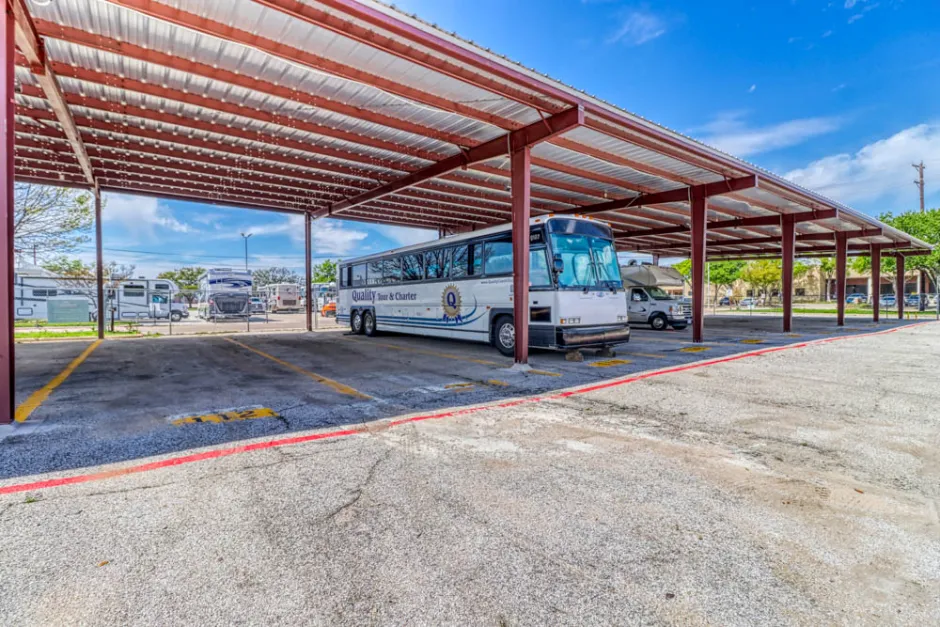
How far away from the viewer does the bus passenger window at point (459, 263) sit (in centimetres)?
1205

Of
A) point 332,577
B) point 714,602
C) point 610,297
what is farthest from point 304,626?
point 610,297

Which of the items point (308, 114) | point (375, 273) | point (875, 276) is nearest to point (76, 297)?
point (375, 273)

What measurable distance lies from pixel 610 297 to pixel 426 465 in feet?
24.9

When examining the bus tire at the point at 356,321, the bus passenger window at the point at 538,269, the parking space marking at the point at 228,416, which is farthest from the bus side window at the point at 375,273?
the parking space marking at the point at 228,416

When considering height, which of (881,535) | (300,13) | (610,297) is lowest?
(881,535)

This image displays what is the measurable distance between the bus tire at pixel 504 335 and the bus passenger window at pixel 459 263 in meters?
1.82

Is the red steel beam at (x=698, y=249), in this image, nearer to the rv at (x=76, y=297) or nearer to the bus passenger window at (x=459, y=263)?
the bus passenger window at (x=459, y=263)

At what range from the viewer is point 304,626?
198 centimetres

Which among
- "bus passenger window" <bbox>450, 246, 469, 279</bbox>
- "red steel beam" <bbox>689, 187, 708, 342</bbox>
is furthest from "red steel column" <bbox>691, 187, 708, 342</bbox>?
"bus passenger window" <bbox>450, 246, 469, 279</bbox>

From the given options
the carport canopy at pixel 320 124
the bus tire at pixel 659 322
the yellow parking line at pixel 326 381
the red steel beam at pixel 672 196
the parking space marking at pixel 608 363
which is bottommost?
the yellow parking line at pixel 326 381

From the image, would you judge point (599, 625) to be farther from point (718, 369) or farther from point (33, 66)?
point (33, 66)

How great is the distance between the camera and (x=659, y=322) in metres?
20.4

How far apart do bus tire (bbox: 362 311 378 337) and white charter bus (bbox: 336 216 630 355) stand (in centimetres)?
278

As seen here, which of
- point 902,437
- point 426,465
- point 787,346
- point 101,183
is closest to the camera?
point 426,465
